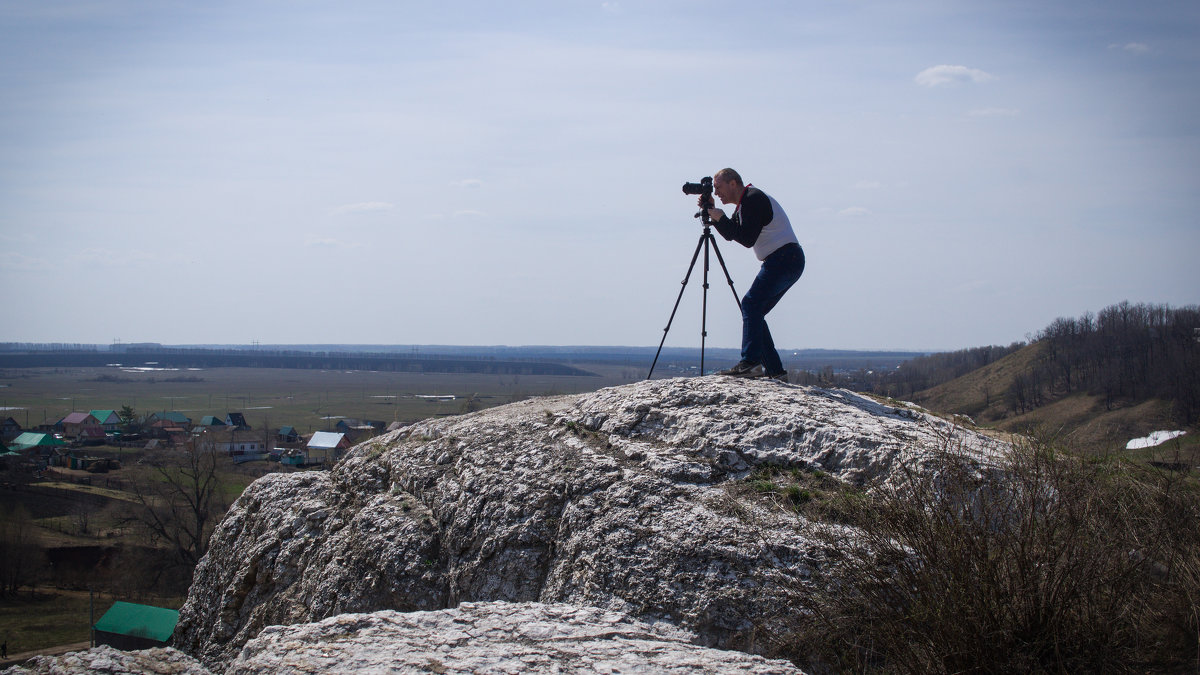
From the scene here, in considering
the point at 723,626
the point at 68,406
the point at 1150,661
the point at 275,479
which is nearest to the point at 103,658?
the point at 275,479

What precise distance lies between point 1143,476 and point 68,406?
341 feet

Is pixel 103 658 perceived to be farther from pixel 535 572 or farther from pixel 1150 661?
pixel 1150 661

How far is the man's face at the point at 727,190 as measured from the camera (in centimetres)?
866

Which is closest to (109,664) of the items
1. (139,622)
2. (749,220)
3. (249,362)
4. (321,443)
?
(749,220)

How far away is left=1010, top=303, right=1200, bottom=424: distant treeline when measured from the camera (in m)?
37.4

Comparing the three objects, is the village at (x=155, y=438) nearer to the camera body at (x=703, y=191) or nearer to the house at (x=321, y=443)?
the house at (x=321, y=443)

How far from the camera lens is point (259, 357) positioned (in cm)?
19050

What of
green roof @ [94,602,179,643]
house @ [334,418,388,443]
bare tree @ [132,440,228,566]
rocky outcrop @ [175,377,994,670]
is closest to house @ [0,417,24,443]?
house @ [334,418,388,443]

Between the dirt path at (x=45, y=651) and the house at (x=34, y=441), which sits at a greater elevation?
the house at (x=34, y=441)

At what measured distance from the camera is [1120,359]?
49.1 meters

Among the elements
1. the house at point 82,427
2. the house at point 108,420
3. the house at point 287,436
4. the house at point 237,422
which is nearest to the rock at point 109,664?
the house at point 287,436

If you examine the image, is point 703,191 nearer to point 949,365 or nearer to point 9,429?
point 949,365

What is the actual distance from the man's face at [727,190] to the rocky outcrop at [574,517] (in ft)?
7.49

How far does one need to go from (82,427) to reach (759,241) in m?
76.3
